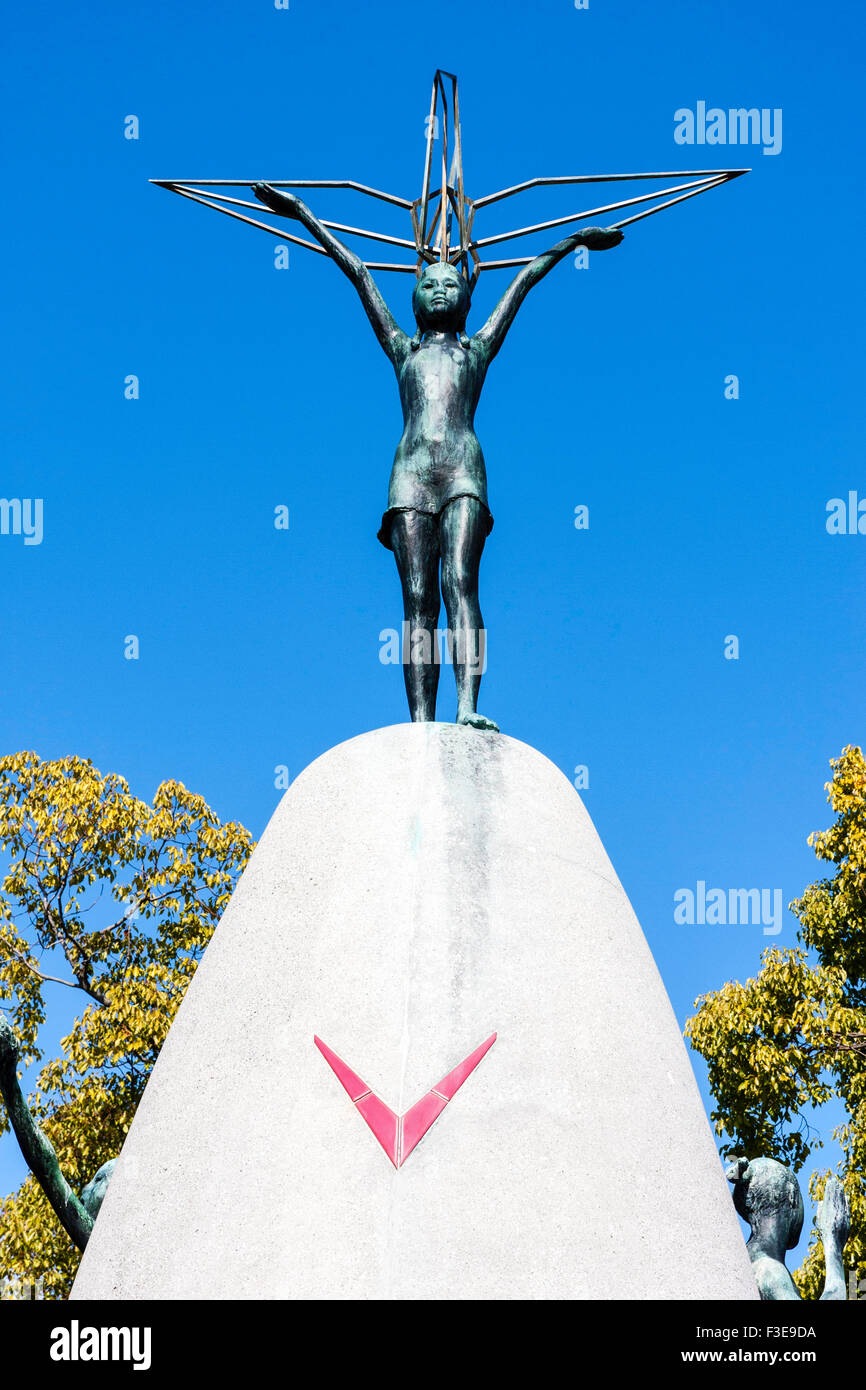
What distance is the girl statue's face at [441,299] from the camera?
22.0 feet

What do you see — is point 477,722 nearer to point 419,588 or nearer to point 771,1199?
point 419,588

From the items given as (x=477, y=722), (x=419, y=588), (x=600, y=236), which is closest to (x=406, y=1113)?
(x=477, y=722)

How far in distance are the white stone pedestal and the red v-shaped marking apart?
0.03 metres

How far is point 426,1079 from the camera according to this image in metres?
4.68

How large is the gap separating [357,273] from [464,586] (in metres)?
1.79

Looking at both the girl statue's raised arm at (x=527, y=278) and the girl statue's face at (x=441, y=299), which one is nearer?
the girl statue's face at (x=441, y=299)

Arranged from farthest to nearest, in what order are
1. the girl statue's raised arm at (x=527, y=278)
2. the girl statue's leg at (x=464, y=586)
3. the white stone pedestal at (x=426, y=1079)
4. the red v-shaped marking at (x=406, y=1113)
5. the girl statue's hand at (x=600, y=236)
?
1. the girl statue's hand at (x=600, y=236)
2. the girl statue's raised arm at (x=527, y=278)
3. the girl statue's leg at (x=464, y=586)
4. the red v-shaped marking at (x=406, y=1113)
5. the white stone pedestal at (x=426, y=1079)

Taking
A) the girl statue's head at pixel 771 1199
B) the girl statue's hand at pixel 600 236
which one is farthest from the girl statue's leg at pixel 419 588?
the girl statue's head at pixel 771 1199

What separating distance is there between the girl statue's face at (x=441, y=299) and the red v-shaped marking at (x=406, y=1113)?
3504 millimetres

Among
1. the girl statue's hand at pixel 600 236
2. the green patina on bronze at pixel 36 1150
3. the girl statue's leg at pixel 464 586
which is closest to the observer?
the green patina on bronze at pixel 36 1150

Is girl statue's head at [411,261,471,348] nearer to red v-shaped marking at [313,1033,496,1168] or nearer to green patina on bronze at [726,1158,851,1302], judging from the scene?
red v-shaped marking at [313,1033,496,1168]

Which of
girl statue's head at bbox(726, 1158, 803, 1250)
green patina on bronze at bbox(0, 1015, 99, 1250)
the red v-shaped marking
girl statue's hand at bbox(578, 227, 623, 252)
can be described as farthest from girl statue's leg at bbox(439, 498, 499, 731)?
girl statue's head at bbox(726, 1158, 803, 1250)

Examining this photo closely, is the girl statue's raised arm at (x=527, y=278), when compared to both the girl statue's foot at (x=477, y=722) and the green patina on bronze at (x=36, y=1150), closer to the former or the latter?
the girl statue's foot at (x=477, y=722)
